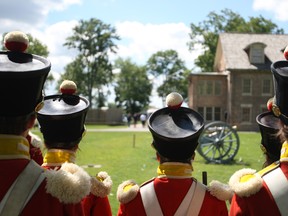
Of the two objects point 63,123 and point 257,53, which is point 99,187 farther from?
point 257,53

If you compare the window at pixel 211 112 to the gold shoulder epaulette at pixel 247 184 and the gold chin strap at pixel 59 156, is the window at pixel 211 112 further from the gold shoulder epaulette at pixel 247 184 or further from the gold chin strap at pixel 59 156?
the gold shoulder epaulette at pixel 247 184

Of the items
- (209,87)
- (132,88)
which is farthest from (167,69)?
(209,87)

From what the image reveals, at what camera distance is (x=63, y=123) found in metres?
3.18

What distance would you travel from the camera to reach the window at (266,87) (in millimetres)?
35406

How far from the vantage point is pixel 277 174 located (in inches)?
90.0

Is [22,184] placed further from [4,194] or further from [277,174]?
[277,174]

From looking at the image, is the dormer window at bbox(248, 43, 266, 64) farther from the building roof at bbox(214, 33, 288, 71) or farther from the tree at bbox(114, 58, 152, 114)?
the tree at bbox(114, 58, 152, 114)

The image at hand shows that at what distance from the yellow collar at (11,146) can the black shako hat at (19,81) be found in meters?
0.11

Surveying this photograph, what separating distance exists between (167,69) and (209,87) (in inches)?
1684

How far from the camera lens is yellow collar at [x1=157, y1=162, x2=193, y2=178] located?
2.84 m

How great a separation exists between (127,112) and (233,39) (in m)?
35.7

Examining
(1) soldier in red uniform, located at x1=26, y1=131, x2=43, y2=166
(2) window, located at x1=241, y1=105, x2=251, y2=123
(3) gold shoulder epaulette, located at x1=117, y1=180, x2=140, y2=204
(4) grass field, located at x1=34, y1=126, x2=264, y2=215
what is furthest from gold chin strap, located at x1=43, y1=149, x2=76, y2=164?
(2) window, located at x1=241, y1=105, x2=251, y2=123

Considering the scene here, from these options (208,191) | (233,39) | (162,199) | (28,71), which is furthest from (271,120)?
(233,39)

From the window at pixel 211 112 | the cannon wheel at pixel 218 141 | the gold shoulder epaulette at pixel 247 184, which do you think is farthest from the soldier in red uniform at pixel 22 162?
the window at pixel 211 112
